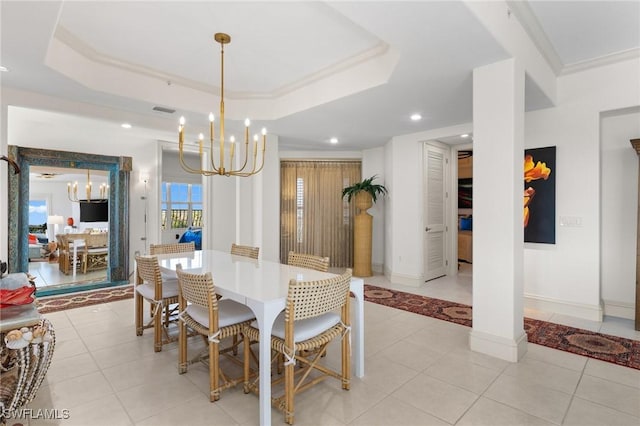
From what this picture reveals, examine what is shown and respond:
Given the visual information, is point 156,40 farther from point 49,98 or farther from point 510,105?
point 510,105

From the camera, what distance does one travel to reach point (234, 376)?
8.05 ft

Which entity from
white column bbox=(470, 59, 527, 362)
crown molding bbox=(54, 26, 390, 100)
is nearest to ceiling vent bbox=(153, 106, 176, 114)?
crown molding bbox=(54, 26, 390, 100)

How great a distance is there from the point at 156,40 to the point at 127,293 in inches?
138

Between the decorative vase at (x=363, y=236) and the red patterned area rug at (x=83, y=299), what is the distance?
3.69 m

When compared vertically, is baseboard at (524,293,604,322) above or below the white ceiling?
below

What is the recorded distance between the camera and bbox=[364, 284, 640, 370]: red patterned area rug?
2771mm

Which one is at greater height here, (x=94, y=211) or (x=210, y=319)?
(x=94, y=211)

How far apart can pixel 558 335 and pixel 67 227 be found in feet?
20.7

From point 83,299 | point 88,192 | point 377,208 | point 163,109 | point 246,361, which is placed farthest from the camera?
point 377,208

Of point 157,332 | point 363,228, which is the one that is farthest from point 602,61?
point 157,332

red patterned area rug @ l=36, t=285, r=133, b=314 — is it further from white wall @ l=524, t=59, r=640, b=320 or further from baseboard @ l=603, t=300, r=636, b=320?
baseboard @ l=603, t=300, r=636, b=320

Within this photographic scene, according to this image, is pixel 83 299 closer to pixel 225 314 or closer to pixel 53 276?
pixel 53 276

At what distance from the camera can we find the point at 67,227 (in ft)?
15.8

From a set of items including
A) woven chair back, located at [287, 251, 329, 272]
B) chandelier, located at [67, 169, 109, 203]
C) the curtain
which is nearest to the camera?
woven chair back, located at [287, 251, 329, 272]
